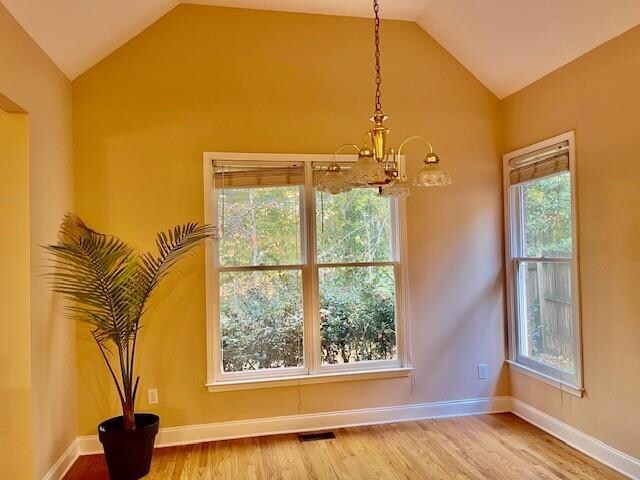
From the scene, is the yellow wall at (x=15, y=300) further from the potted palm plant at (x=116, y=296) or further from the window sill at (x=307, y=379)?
the window sill at (x=307, y=379)

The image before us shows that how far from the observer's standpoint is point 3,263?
8.10 feet

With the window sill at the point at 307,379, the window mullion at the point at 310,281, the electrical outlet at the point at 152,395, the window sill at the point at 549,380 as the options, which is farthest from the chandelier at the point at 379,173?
the electrical outlet at the point at 152,395

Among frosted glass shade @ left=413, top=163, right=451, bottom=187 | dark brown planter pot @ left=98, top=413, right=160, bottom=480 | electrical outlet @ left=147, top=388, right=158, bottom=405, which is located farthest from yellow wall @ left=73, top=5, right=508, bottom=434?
frosted glass shade @ left=413, top=163, right=451, bottom=187

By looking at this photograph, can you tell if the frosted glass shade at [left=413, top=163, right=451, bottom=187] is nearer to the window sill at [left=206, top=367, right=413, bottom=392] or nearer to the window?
the window

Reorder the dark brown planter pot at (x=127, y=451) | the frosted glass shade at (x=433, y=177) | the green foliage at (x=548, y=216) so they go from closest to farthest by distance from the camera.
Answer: the frosted glass shade at (x=433, y=177)
the dark brown planter pot at (x=127, y=451)
the green foliage at (x=548, y=216)

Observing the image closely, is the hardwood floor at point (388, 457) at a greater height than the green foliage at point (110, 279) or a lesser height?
lesser

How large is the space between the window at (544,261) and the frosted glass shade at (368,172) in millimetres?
1964

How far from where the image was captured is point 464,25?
11.2 ft

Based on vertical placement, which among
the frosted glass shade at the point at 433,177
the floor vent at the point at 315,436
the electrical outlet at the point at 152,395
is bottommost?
the floor vent at the point at 315,436

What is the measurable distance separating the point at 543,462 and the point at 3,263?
139 inches

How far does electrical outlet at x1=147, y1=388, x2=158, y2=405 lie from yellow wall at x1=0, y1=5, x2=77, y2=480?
1.64ft

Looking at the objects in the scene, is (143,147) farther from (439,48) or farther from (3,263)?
(439,48)

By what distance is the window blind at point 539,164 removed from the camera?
3168mm

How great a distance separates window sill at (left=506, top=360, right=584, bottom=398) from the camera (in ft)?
10.1
